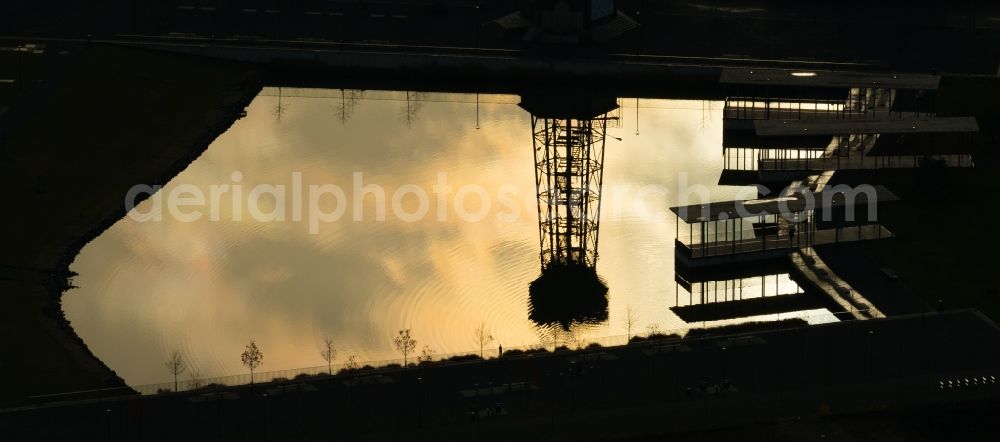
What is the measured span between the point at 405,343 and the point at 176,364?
13.4 metres

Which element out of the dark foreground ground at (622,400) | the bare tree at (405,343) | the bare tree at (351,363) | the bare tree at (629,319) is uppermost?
the bare tree at (629,319)

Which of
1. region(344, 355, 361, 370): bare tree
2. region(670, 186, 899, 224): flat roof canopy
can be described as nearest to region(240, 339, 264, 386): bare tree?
region(344, 355, 361, 370): bare tree

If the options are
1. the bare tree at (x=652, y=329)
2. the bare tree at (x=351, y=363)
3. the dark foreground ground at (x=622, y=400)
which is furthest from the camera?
the bare tree at (x=652, y=329)

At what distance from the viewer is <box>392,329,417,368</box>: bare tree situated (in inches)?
6245

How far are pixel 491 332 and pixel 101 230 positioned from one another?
99.7 ft

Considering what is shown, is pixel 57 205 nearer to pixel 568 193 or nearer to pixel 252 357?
pixel 252 357

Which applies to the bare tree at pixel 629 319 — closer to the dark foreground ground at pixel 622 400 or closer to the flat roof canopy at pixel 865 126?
the dark foreground ground at pixel 622 400

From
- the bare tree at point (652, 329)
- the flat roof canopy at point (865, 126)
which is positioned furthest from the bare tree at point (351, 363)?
the flat roof canopy at point (865, 126)

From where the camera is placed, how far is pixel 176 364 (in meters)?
156

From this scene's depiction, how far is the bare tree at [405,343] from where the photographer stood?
15862 cm

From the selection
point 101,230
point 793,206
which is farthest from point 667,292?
point 101,230

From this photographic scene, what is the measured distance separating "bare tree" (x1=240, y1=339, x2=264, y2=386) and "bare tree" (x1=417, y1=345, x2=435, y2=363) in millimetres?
9159

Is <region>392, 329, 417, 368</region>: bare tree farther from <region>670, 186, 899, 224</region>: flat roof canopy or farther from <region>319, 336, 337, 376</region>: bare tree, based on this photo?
<region>670, 186, 899, 224</region>: flat roof canopy

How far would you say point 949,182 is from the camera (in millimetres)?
185000
